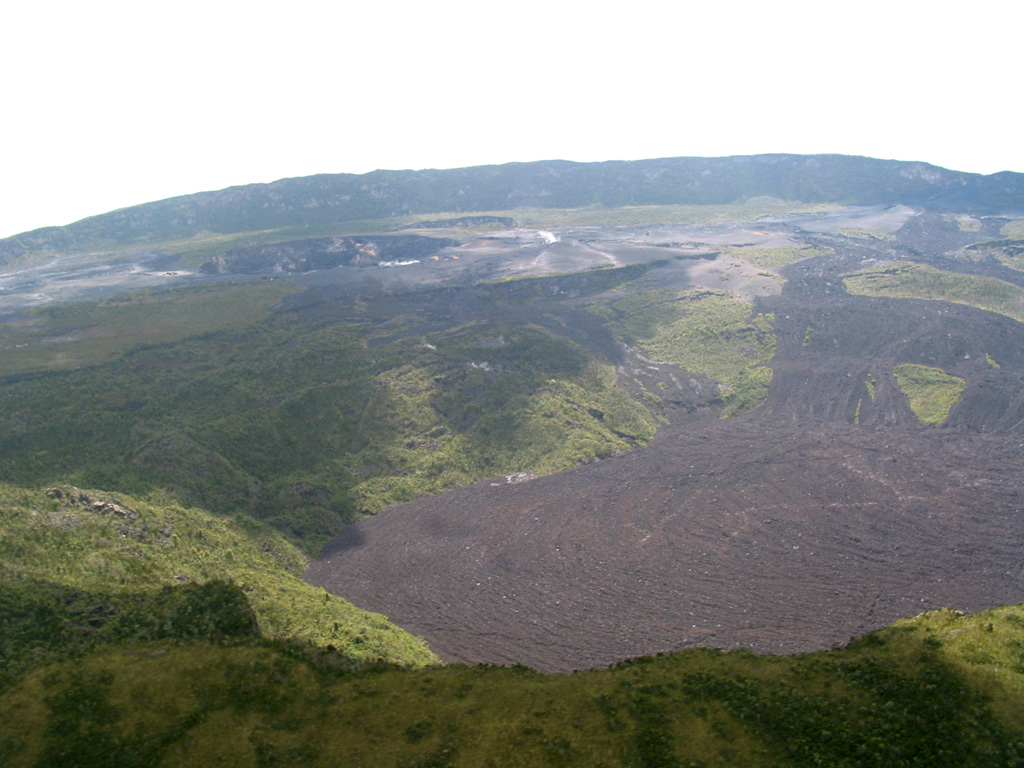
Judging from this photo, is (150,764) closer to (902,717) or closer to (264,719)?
(264,719)

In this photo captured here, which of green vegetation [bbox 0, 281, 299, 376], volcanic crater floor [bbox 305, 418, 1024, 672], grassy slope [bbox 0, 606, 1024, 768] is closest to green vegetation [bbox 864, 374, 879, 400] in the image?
volcanic crater floor [bbox 305, 418, 1024, 672]

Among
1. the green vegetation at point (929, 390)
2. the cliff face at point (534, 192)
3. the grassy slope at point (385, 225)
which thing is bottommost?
the green vegetation at point (929, 390)

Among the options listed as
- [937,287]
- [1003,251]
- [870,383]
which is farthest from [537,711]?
[1003,251]

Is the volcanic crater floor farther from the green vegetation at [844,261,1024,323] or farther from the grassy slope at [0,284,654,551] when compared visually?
the green vegetation at [844,261,1024,323]

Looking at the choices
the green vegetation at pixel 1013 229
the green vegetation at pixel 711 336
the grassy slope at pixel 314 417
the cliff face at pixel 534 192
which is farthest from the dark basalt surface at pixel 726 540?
the cliff face at pixel 534 192

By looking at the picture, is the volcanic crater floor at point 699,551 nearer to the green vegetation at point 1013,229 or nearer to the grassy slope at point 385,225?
the green vegetation at point 1013,229

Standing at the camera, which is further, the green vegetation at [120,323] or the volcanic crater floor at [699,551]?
the green vegetation at [120,323]
